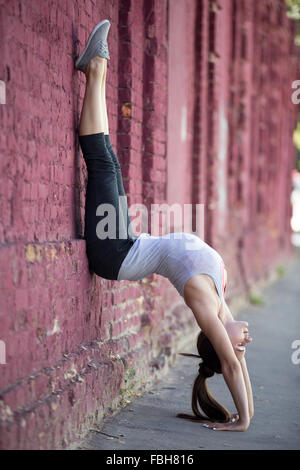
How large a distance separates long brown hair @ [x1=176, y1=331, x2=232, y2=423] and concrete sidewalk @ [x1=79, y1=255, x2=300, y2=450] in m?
0.12

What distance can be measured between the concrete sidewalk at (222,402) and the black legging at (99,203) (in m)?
1.07

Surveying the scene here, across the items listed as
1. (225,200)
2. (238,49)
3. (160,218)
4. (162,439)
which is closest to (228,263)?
(225,200)

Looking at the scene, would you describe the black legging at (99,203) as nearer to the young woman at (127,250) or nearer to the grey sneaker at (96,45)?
the young woman at (127,250)

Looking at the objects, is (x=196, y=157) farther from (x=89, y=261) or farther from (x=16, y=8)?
(x=16, y=8)

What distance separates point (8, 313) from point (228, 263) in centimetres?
829

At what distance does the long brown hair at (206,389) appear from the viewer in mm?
5031

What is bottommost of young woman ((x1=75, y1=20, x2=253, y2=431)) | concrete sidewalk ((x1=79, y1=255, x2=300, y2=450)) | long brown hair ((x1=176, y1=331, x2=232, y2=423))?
concrete sidewalk ((x1=79, y1=255, x2=300, y2=450))

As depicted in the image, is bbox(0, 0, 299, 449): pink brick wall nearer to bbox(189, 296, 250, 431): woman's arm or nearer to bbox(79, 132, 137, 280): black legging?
bbox(79, 132, 137, 280): black legging

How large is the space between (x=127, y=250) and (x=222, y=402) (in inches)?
65.0

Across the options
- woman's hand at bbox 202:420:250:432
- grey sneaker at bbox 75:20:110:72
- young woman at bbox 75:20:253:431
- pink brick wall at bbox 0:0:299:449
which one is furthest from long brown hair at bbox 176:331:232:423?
grey sneaker at bbox 75:20:110:72

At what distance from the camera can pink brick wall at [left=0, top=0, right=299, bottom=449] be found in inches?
155

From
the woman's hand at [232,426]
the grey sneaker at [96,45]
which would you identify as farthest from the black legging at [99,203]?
the woman's hand at [232,426]

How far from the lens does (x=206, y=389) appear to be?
520 cm

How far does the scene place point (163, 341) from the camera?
7.18m
